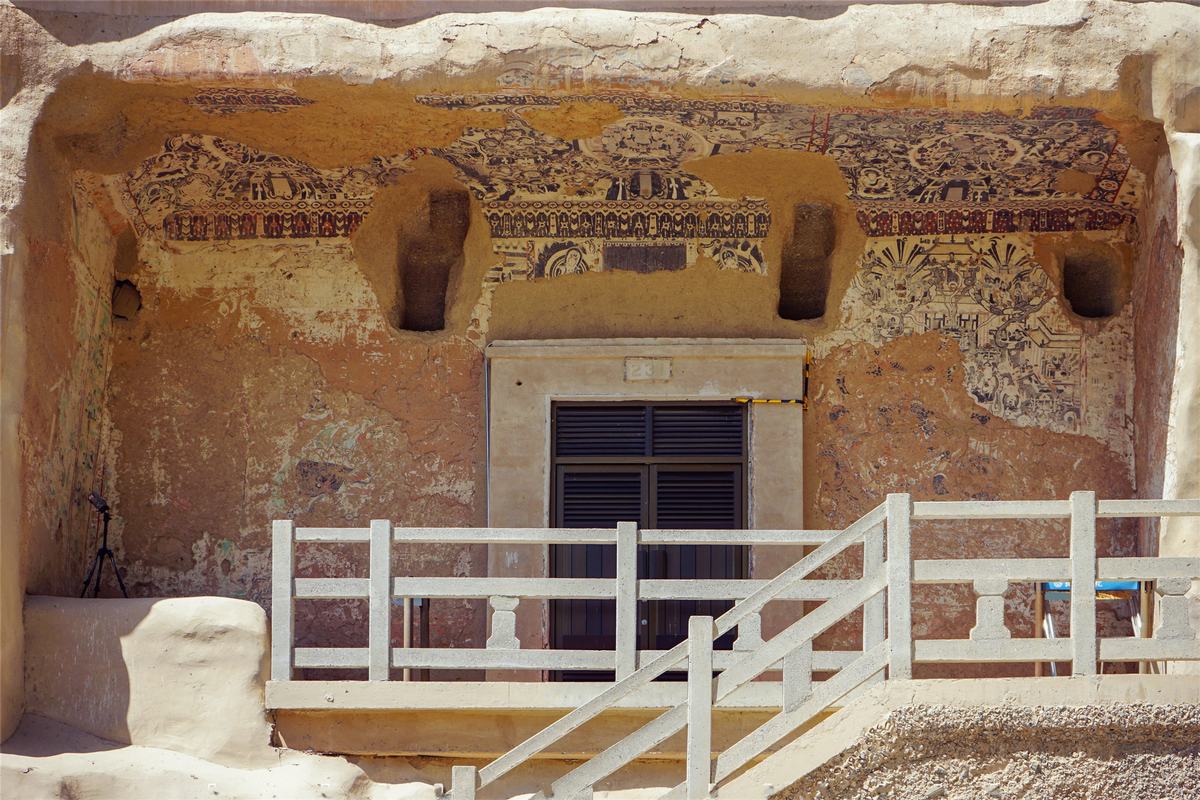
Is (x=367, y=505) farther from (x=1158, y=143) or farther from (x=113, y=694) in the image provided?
(x=1158, y=143)

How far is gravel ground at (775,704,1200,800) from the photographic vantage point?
749 cm

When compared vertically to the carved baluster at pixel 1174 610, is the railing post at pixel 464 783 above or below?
below

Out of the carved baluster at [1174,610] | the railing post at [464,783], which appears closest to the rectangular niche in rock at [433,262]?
the railing post at [464,783]

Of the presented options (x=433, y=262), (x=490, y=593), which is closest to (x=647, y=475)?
(x=433, y=262)

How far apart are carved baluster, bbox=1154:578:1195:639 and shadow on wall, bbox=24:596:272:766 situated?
4.16m

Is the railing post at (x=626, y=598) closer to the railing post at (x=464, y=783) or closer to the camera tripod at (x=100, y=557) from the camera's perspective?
the railing post at (x=464, y=783)

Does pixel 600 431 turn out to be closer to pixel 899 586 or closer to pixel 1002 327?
pixel 1002 327

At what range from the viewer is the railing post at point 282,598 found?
8.52 meters

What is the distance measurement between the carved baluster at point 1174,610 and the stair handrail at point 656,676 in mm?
1275

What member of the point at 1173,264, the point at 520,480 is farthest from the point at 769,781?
the point at 1173,264

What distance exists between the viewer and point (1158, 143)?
30.8 ft

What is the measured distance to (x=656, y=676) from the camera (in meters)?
7.71

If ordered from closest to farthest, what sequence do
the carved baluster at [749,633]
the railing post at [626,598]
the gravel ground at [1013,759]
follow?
the gravel ground at [1013,759]
the carved baluster at [749,633]
the railing post at [626,598]

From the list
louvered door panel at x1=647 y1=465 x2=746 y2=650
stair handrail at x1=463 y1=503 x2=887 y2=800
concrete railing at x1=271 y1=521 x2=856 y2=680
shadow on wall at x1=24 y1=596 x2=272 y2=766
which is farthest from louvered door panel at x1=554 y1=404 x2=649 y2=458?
stair handrail at x1=463 y1=503 x2=887 y2=800
